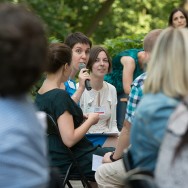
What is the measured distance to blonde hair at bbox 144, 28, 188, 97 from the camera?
10.7 feet

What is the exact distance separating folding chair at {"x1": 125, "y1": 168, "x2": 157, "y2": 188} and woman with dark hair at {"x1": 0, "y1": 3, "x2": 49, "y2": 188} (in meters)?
0.50

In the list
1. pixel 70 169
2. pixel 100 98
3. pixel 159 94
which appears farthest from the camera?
pixel 100 98

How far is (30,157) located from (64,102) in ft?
8.79

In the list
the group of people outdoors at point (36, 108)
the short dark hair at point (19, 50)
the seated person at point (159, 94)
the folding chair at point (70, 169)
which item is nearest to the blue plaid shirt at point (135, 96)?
the group of people outdoors at point (36, 108)

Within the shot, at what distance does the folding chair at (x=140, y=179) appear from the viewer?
124 inches

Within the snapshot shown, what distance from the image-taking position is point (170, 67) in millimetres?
3268

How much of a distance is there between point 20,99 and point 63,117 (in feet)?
8.74

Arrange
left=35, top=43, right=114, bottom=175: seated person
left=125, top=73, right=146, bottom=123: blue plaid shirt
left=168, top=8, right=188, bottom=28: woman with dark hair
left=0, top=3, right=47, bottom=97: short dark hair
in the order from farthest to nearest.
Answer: left=168, top=8, right=188, bottom=28: woman with dark hair → left=35, top=43, right=114, bottom=175: seated person → left=125, top=73, right=146, bottom=123: blue plaid shirt → left=0, top=3, right=47, bottom=97: short dark hair

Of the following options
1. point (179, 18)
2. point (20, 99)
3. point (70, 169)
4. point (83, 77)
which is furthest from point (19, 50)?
point (179, 18)

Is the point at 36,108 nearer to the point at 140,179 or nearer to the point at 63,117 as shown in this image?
the point at 140,179

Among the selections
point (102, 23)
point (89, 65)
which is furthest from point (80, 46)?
point (102, 23)

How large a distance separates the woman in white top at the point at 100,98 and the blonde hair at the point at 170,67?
317 cm

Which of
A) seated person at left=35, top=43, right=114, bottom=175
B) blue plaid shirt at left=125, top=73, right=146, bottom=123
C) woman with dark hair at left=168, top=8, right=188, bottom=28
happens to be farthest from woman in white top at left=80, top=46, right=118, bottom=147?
blue plaid shirt at left=125, top=73, right=146, bottom=123

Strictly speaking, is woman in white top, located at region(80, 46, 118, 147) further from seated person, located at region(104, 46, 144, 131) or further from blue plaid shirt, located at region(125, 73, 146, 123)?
blue plaid shirt, located at region(125, 73, 146, 123)
